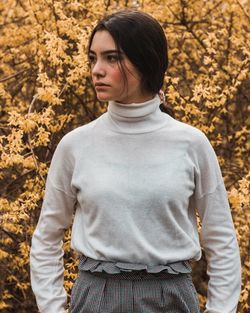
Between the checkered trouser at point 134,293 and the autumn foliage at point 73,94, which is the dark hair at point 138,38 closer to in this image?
the checkered trouser at point 134,293

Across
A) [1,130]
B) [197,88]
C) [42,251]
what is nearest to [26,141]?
[1,130]

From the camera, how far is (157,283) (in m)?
2.04

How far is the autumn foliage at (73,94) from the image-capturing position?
3.78 m

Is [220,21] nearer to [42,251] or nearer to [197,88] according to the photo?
[197,88]

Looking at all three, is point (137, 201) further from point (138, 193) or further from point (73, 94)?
point (73, 94)

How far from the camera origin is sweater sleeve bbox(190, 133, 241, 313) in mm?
2152

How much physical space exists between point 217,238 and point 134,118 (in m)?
0.43

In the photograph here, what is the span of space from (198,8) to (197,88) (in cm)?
102

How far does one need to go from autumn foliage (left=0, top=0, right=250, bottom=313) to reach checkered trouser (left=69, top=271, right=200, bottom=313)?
5.08 feet

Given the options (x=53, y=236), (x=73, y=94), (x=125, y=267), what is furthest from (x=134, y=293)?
(x=73, y=94)

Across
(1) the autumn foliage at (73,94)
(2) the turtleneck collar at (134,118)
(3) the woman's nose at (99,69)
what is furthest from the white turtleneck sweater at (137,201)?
(1) the autumn foliage at (73,94)

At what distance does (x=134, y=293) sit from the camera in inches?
79.7

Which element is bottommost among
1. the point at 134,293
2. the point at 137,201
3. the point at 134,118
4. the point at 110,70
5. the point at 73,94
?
the point at 73,94

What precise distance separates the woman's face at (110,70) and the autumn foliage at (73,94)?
1.57 m
